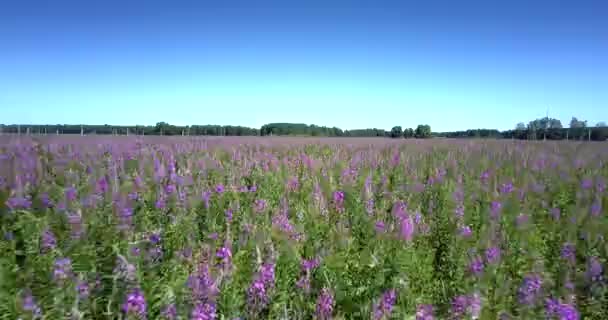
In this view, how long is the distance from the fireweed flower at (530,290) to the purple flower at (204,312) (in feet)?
6.19

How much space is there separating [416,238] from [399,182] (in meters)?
2.83

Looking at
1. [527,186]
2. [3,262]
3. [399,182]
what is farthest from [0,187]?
[527,186]

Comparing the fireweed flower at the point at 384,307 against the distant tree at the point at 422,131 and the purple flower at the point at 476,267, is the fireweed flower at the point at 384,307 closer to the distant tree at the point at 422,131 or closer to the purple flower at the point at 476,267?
the purple flower at the point at 476,267

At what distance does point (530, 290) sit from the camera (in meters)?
2.34

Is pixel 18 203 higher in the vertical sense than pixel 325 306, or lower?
higher

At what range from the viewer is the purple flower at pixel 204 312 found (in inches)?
70.4

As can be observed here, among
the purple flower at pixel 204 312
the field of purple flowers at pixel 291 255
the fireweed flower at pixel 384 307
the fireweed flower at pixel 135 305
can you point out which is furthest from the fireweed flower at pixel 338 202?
the fireweed flower at pixel 135 305

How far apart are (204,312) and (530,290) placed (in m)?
2.08

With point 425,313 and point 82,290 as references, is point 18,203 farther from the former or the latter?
point 425,313

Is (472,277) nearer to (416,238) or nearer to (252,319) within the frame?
(416,238)

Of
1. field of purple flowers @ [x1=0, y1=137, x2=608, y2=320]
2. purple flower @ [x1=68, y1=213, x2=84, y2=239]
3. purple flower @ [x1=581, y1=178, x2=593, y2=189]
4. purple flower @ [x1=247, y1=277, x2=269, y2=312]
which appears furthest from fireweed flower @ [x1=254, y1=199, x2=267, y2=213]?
purple flower @ [x1=581, y1=178, x2=593, y2=189]

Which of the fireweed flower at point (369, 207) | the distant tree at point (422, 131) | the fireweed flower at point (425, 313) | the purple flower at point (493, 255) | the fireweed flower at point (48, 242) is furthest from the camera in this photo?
the distant tree at point (422, 131)

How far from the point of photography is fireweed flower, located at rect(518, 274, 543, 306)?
7.23ft

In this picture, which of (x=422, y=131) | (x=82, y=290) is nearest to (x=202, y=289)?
(x=82, y=290)
